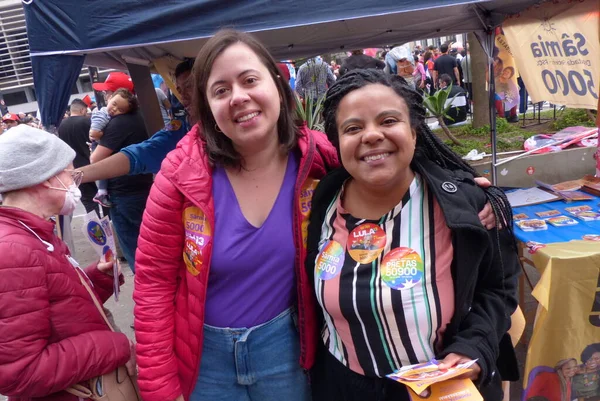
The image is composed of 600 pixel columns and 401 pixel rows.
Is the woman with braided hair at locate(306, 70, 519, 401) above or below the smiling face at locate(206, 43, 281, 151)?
below

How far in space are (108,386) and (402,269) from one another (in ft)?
3.57

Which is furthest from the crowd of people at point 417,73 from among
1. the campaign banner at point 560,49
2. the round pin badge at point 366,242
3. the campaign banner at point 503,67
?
the round pin badge at point 366,242

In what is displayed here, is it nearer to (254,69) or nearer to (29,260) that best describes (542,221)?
(254,69)

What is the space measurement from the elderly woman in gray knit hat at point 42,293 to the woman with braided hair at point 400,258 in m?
0.79

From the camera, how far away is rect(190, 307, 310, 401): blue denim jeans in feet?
4.81

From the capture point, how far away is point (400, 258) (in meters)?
1.28

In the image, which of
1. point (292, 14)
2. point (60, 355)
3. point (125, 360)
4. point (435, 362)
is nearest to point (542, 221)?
point (435, 362)

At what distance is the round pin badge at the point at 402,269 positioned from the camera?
4.12ft

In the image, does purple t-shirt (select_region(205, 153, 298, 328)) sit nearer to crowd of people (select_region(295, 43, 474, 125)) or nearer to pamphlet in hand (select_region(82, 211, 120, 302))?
pamphlet in hand (select_region(82, 211, 120, 302))

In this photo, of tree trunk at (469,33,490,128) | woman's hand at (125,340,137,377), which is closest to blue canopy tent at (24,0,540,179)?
woman's hand at (125,340,137,377)

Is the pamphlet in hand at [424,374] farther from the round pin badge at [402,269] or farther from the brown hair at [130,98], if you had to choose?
the brown hair at [130,98]

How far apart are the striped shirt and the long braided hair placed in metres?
0.18

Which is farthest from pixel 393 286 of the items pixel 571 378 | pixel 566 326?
pixel 571 378

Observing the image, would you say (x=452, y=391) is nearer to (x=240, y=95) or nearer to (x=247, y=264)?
(x=247, y=264)
